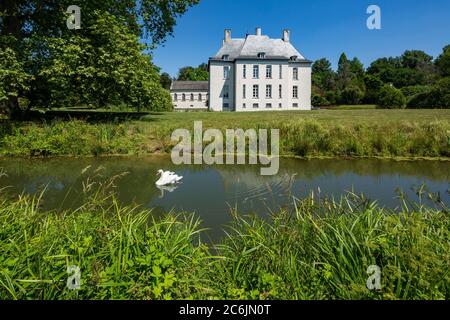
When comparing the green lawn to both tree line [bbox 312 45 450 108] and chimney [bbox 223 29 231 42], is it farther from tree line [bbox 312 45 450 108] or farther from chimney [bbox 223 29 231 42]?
chimney [bbox 223 29 231 42]

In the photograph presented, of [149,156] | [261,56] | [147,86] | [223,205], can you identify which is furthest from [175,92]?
[223,205]

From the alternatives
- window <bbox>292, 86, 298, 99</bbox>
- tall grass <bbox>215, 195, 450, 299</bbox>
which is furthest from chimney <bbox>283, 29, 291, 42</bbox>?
tall grass <bbox>215, 195, 450, 299</bbox>

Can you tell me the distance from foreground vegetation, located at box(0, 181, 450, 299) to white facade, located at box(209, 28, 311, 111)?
41139mm

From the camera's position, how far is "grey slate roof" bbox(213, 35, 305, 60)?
143ft

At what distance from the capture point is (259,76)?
4331 cm

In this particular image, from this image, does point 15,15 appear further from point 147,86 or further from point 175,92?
point 175,92

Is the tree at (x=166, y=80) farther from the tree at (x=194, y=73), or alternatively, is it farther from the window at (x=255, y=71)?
the window at (x=255, y=71)

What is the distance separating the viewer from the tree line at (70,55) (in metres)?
14.0

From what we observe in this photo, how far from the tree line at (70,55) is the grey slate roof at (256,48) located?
2832 centimetres

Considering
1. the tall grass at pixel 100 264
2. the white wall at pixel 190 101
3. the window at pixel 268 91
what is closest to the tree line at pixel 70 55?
the tall grass at pixel 100 264

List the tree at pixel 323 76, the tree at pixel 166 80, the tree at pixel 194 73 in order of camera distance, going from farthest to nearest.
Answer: the tree at pixel 194 73 → the tree at pixel 166 80 → the tree at pixel 323 76

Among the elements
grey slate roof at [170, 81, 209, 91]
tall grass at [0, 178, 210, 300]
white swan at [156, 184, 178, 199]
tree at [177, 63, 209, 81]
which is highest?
tree at [177, 63, 209, 81]

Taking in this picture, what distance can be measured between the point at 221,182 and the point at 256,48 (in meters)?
39.4
